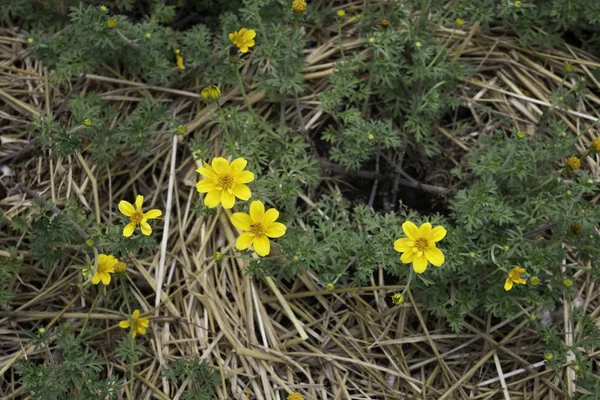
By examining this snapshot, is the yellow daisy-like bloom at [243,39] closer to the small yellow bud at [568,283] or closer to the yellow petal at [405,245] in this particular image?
the yellow petal at [405,245]

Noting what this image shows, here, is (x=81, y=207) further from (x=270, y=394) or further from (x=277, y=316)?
(x=270, y=394)

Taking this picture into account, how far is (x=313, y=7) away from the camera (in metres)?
3.95

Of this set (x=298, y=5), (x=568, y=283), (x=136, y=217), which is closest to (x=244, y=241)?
(x=136, y=217)

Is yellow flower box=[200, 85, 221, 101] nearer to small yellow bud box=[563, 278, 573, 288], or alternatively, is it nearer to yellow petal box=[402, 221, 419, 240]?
yellow petal box=[402, 221, 419, 240]

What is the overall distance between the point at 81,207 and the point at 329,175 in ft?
4.78

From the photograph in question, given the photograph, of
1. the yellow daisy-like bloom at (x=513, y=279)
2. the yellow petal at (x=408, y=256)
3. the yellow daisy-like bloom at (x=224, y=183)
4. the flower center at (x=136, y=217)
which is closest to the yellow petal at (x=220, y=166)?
the yellow daisy-like bloom at (x=224, y=183)

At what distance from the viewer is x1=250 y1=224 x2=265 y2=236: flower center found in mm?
2877

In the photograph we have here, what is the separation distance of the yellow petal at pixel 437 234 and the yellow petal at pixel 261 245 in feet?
2.37

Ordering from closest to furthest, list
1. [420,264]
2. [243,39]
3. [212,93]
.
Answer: [420,264]
[212,93]
[243,39]

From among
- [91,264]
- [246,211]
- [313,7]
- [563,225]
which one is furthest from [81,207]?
[563,225]

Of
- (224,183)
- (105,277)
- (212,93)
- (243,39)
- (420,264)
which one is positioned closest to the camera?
(420,264)

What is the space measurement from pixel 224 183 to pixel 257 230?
26cm

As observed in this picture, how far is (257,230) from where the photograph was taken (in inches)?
113

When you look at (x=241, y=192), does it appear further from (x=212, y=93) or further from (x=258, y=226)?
(x=212, y=93)
